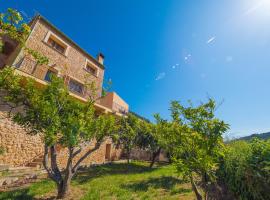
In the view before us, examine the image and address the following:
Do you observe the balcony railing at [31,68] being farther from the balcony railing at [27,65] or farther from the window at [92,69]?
the window at [92,69]

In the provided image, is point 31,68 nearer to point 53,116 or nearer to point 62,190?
point 53,116

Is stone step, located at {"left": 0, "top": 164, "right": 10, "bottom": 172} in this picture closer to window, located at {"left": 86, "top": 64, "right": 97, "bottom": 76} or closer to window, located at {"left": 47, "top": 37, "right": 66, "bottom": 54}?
window, located at {"left": 47, "top": 37, "right": 66, "bottom": 54}

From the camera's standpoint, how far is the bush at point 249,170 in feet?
13.1

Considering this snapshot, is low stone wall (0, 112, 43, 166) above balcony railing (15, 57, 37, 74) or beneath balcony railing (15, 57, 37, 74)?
beneath

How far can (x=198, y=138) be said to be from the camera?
410 centimetres

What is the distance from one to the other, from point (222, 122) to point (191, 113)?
870 millimetres

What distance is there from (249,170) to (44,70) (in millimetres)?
12919

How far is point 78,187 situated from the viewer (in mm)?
6906

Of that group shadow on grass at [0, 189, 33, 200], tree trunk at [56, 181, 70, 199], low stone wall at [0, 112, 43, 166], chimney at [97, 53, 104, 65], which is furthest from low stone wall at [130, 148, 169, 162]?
shadow on grass at [0, 189, 33, 200]

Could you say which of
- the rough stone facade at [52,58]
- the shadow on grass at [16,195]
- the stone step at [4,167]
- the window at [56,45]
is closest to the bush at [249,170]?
the shadow on grass at [16,195]

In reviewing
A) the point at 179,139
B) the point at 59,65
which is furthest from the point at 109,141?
the point at 179,139

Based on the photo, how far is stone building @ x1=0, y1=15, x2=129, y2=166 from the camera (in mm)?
9172

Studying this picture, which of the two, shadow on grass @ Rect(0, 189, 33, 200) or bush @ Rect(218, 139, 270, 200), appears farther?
shadow on grass @ Rect(0, 189, 33, 200)


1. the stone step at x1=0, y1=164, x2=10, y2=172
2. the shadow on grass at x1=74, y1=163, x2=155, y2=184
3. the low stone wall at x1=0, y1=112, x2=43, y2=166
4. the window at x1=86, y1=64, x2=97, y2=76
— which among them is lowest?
the shadow on grass at x1=74, y1=163, x2=155, y2=184
